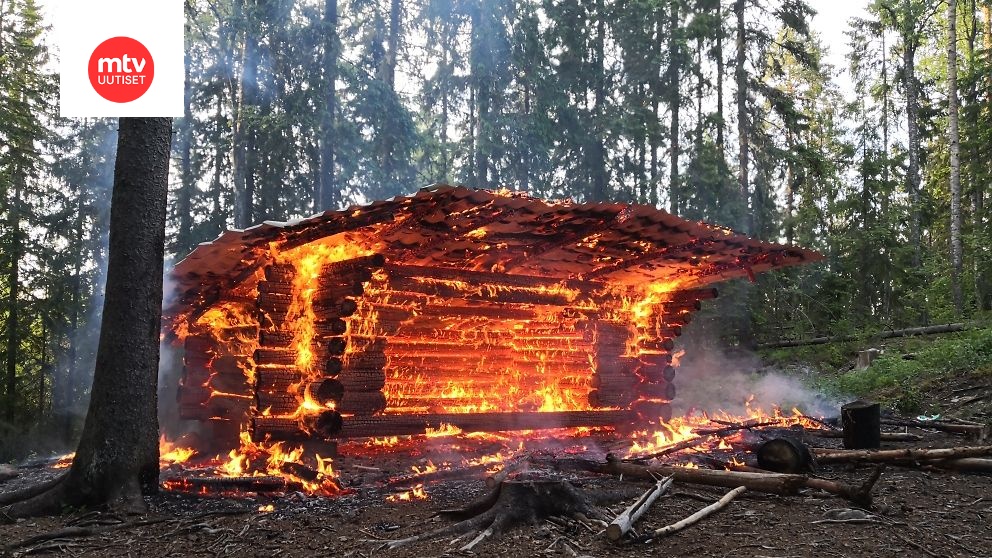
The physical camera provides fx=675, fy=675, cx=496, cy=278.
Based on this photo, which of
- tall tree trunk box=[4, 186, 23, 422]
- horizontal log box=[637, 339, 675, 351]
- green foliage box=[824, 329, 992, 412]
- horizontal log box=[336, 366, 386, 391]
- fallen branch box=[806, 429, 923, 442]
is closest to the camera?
horizontal log box=[336, 366, 386, 391]

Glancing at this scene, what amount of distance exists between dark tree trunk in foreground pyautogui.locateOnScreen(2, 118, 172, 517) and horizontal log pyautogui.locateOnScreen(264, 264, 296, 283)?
202cm

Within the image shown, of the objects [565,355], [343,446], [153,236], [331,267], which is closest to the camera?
[153,236]

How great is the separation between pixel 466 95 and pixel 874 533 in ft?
82.6

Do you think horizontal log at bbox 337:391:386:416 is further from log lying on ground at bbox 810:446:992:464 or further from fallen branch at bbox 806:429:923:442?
A: fallen branch at bbox 806:429:923:442

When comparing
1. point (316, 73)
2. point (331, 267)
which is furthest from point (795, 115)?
point (331, 267)

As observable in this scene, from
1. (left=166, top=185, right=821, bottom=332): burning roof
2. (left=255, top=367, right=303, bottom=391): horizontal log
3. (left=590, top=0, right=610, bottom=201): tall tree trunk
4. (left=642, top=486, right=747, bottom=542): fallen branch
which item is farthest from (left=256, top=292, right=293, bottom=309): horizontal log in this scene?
(left=590, top=0, right=610, bottom=201): tall tree trunk

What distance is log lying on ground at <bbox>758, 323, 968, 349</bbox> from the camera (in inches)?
680

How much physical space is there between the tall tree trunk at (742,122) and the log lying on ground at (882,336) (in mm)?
3598

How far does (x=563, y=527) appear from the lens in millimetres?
5121

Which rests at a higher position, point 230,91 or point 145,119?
point 230,91

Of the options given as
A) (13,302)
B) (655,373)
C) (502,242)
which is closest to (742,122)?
(655,373)

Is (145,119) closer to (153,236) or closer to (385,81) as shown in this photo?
(153,236)

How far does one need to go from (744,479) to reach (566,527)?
2207 millimetres

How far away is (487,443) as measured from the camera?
10.8 m
